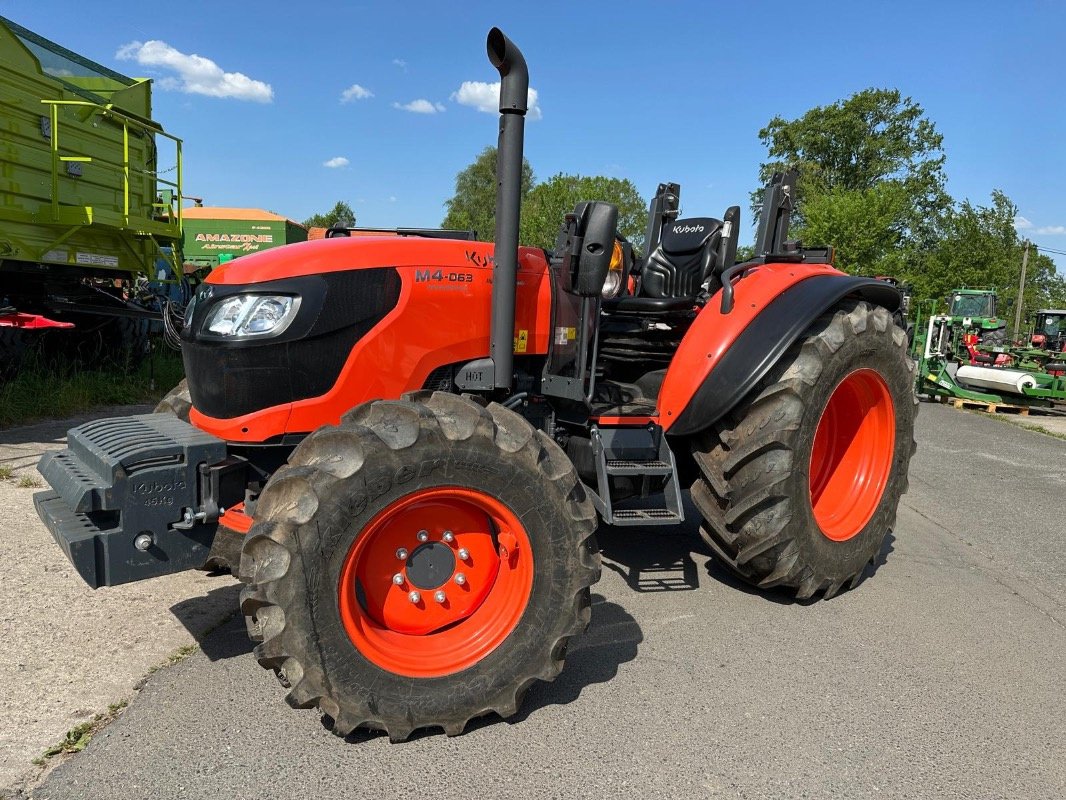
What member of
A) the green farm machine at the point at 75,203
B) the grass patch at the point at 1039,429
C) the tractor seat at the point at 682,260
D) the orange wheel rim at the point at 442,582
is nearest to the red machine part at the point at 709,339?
the tractor seat at the point at 682,260

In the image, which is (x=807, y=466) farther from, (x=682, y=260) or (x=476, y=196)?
(x=476, y=196)

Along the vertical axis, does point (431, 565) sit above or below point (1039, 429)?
above

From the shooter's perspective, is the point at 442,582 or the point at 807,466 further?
the point at 807,466

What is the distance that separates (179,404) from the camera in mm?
3354

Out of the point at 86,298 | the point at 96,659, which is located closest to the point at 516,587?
the point at 96,659

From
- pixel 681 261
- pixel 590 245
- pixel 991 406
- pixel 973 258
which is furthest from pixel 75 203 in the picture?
pixel 973 258

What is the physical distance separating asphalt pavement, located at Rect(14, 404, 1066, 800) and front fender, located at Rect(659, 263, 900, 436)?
3.10 ft

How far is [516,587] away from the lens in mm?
2605

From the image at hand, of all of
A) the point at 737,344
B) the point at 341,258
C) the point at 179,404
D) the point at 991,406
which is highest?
the point at 341,258

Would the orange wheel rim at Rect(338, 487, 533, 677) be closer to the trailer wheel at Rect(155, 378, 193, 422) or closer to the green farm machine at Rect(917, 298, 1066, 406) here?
the trailer wheel at Rect(155, 378, 193, 422)

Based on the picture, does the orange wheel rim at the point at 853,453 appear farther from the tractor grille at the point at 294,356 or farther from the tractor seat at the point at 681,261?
the tractor grille at the point at 294,356

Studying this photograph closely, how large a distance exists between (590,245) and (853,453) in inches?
83.8

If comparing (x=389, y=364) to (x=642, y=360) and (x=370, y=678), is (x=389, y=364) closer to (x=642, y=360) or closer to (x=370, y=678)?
(x=370, y=678)

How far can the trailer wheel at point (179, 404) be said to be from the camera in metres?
3.27
